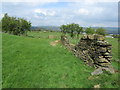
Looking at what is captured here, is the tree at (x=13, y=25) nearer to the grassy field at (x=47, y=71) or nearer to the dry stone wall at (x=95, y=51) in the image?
the grassy field at (x=47, y=71)

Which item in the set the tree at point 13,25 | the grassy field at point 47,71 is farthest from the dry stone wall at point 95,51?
the tree at point 13,25

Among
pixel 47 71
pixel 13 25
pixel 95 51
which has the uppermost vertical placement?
pixel 13 25

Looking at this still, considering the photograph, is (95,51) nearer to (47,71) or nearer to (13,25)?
(47,71)

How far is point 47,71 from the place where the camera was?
50.0 ft

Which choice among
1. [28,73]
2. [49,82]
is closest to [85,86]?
[49,82]

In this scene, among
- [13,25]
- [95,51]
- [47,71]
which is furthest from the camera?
[13,25]

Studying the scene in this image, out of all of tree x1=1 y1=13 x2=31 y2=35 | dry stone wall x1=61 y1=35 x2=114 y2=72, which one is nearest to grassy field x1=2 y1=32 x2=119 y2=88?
dry stone wall x1=61 y1=35 x2=114 y2=72

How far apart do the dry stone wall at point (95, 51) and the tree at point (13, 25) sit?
44608 millimetres

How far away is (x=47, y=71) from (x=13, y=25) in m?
47.5

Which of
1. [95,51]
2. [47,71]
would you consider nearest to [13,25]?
[47,71]

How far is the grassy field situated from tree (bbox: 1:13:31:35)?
37.9 m

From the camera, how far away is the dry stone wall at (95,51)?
15.4 meters

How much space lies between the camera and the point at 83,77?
1402 centimetres

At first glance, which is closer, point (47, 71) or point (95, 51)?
point (47, 71)
